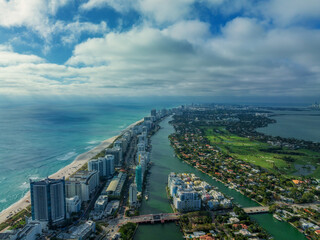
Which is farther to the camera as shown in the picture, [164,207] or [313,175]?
[313,175]

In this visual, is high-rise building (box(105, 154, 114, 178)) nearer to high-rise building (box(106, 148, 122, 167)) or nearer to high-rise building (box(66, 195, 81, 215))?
high-rise building (box(106, 148, 122, 167))

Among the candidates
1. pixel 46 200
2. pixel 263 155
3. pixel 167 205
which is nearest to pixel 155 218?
pixel 167 205

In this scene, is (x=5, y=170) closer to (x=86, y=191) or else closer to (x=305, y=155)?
(x=86, y=191)


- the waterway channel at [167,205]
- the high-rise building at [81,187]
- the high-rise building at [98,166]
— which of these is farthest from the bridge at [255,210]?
the high-rise building at [98,166]

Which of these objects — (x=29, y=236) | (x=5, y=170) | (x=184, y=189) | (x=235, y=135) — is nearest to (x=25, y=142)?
(x=5, y=170)

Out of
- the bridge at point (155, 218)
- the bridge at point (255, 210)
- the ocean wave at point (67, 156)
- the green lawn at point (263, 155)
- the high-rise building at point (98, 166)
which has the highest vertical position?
the high-rise building at point (98, 166)

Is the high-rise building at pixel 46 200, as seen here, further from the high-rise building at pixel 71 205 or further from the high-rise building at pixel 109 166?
the high-rise building at pixel 109 166
